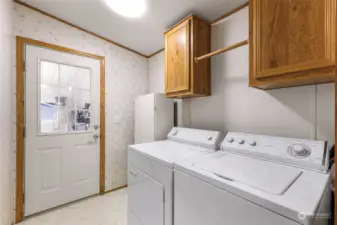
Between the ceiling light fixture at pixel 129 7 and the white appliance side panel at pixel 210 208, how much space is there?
169 centimetres

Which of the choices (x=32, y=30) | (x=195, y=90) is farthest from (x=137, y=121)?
(x=32, y=30)

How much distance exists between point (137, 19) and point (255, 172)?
6.57 feet

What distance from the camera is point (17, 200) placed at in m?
1.92

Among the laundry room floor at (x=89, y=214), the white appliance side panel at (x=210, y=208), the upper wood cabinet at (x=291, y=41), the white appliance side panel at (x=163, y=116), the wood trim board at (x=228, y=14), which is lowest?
the laundry room floor at (x=89, y=214)

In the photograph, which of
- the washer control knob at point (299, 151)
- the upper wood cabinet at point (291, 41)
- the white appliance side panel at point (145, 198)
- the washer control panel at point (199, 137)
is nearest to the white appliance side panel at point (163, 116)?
the washer control panel at point (199, 137)

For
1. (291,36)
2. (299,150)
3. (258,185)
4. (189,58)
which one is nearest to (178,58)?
(189,58)

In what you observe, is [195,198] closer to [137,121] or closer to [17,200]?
[137,121]

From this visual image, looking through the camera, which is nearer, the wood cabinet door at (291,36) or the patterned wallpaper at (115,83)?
the wood cabinet door at (291,36)

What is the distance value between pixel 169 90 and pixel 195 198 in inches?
51.8

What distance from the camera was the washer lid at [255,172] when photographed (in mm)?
786

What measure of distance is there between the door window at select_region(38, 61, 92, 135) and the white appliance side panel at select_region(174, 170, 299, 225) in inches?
71.7

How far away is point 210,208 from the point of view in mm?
882

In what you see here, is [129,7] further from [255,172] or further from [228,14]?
[255,172]

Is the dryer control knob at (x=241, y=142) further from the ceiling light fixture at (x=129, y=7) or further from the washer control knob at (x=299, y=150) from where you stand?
the ceiling light fixture at (x=129, y=7)
